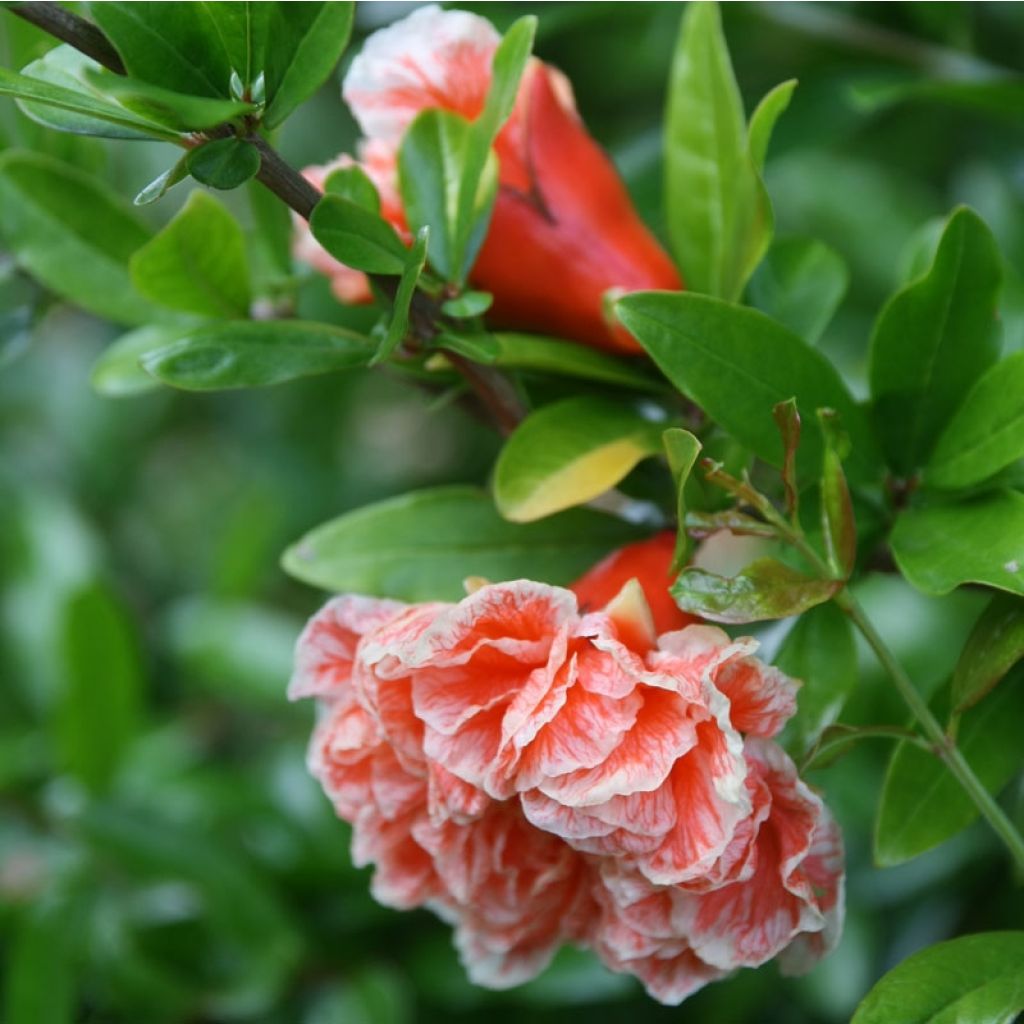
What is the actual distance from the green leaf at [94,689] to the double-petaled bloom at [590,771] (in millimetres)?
618

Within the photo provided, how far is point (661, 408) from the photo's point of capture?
68cm

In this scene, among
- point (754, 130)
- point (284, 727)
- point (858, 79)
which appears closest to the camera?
point (754, 130)

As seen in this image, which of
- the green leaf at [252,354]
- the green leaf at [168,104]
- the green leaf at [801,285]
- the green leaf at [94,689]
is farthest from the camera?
the green leaf at [94,689]

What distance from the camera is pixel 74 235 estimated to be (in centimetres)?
74

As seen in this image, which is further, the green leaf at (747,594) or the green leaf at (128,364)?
the green leaf at (128,364)

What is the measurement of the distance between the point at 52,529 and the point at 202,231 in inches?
32.1

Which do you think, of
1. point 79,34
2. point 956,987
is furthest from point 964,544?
point 79,34

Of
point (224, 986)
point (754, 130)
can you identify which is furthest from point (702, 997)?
point (754, 130)

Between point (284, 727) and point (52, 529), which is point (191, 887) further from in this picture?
point (52, 529)

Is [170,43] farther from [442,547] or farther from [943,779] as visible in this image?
[943,779]

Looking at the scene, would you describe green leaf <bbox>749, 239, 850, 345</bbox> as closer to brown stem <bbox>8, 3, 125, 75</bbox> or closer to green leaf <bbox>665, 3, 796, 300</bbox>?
green leaf <bbox>665, 3, 796, 300</bbox>

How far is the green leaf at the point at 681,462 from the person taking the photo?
514 mm

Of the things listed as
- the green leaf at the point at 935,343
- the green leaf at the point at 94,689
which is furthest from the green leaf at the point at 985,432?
the green leaf at the point at 94,689

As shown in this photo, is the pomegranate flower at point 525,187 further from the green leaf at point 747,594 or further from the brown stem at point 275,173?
the green leaf at point 747,594
